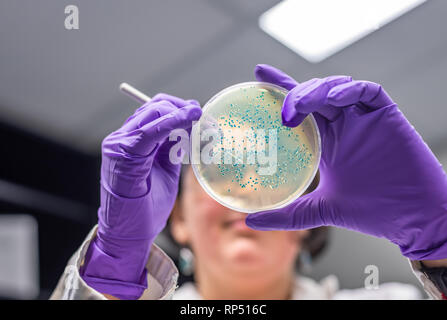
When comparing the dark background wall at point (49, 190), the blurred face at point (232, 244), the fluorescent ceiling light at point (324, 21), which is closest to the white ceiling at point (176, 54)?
the fluorescent ceiling light at point (324, 21)

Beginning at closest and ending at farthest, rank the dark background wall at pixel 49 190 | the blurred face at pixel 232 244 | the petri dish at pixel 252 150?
1. the petri dish at pixel 252 150
2. the blurred face at pixel 232 244
3. the dark background wall at pixel 49 190

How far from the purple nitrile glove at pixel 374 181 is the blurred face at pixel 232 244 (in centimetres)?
58

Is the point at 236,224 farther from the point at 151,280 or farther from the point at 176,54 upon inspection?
the point at 176,54

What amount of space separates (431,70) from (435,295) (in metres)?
1.33

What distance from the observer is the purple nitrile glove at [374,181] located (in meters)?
0.89

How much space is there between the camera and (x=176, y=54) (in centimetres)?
189

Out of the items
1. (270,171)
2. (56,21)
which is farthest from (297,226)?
(56,21)

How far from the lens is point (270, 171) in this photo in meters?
0.80

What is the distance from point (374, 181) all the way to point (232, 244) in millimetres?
683

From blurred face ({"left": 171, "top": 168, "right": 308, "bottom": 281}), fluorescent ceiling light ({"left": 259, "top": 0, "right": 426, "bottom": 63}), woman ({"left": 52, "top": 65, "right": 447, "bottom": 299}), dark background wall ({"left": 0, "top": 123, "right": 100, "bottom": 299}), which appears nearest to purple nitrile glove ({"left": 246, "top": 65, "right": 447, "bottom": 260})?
woman ({"left": 52, "top": 65, "right": 447, "bottom": 299})

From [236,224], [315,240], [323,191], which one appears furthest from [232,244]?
[323,191]

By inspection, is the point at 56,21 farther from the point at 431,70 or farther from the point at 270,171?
the point at 431,70

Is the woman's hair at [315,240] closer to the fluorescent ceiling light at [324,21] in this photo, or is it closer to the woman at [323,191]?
the fluorescent ceiling light at [324,21]
